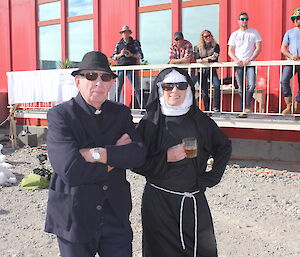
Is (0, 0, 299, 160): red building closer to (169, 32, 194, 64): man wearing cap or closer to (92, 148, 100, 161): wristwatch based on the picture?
(169, 32, 194, 64): man wearing cap

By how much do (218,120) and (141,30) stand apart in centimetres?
479

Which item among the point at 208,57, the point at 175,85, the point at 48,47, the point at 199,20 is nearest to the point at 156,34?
the point at 199,20

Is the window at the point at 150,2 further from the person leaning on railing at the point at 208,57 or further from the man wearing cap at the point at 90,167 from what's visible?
the man wearing cap at the point at 90,167

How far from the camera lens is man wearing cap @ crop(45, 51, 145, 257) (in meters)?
2.17

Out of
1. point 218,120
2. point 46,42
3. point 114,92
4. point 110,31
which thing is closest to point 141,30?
point 110,31

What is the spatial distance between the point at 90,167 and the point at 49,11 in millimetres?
11922

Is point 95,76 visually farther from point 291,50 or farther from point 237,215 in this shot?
point 291,50

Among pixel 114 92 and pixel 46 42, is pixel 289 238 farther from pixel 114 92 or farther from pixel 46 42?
pixel 46 42

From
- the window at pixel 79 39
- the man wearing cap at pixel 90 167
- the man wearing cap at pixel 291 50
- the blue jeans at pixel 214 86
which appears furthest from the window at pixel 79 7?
the man wearing cap at pixel 90 167

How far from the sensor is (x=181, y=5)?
32.8 ft

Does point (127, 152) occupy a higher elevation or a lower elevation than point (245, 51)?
lower

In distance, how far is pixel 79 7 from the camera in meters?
12.0

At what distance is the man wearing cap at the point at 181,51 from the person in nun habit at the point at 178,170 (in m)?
5.16

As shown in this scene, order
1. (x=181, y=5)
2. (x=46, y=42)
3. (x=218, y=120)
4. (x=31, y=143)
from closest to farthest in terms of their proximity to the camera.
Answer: (x=218, y=120) → (x=181, y=5) → (x=31, y=143) → (x=46, y=42)
